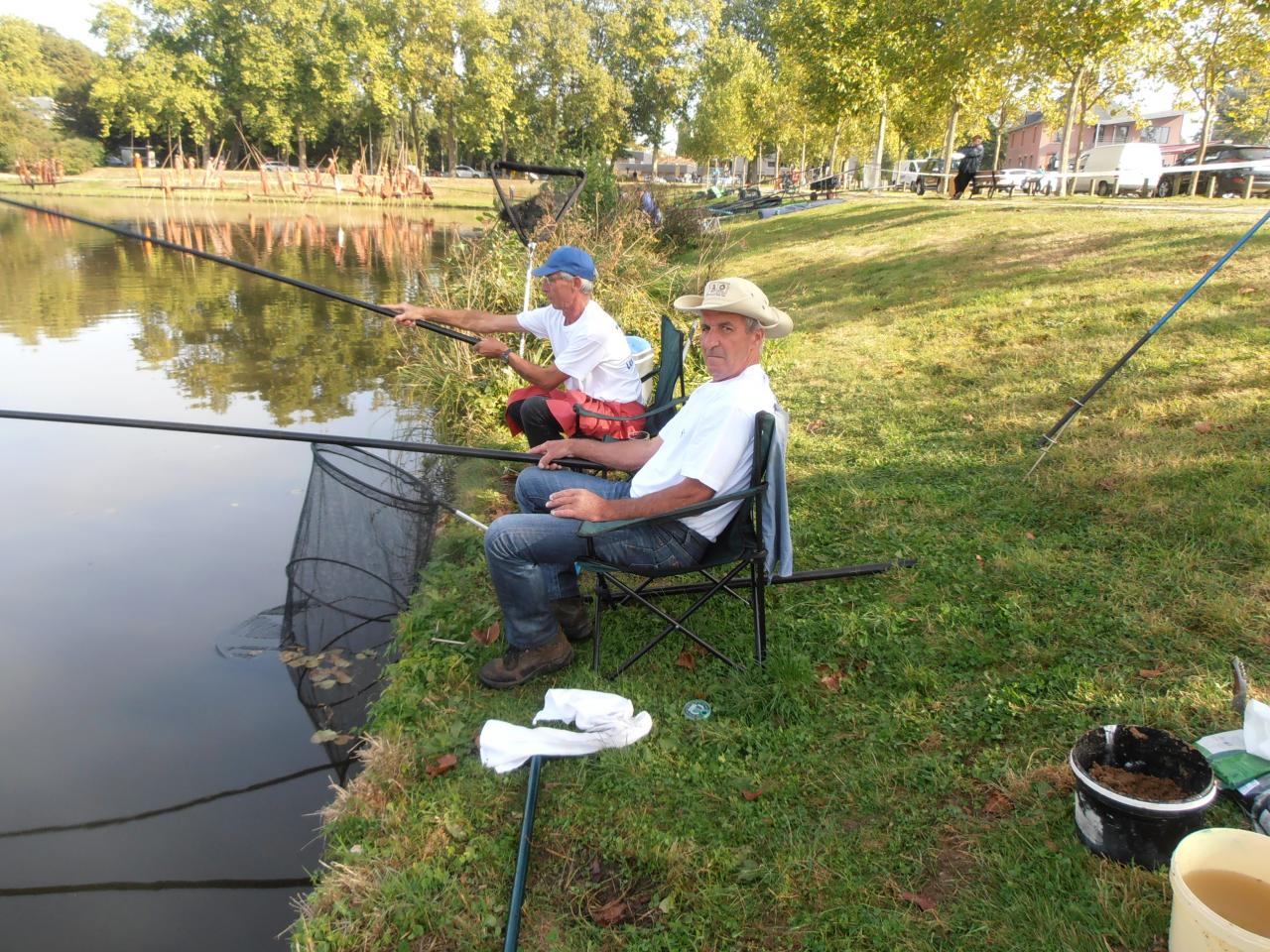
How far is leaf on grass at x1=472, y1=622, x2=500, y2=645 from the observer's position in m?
3.57

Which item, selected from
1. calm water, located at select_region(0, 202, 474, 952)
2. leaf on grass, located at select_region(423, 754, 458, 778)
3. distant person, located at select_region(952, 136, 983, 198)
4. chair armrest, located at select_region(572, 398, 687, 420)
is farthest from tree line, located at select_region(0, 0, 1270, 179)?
leaf on grass, located at select_region(423, 754, 458, 778)

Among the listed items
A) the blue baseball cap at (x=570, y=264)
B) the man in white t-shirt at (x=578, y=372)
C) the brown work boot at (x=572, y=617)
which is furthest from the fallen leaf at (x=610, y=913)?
the blue baseball cap at (x=570, y=264)

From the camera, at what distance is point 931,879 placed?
2.20m

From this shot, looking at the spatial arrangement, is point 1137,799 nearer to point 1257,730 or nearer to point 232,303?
point 1257,730

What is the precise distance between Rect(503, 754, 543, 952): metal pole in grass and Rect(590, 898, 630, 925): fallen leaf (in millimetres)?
203

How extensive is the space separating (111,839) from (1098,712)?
133 inches

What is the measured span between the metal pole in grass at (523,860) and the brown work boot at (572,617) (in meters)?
0.79

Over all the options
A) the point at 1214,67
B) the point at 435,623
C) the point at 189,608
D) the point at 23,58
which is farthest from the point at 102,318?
the point at 23,58

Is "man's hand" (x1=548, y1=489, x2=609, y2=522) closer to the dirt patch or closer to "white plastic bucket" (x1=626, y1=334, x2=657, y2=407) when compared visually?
the dirt patch

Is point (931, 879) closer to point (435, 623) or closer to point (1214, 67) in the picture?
point (435, 623)

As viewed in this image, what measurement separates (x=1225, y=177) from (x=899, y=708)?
78.9 feet

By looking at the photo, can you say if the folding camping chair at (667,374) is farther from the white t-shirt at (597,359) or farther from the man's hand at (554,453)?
the man's hand at (554,453)

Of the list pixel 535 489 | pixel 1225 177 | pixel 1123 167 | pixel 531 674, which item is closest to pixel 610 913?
pixel 531 674

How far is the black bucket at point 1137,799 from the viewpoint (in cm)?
201
